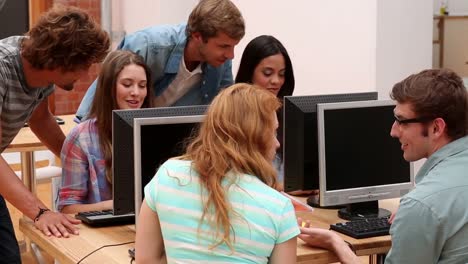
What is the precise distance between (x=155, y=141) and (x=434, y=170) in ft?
2.86

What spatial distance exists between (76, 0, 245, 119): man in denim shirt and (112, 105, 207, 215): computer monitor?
805 millimetres

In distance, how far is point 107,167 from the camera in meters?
3.01

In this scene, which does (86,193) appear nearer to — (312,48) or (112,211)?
(112,211)

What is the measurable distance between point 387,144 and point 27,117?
133 centimetres

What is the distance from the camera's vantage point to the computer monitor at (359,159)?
290 centimetres

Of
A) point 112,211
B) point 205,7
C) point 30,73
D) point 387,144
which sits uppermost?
point 205,7

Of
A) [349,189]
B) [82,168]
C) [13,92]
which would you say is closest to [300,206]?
[349,189]

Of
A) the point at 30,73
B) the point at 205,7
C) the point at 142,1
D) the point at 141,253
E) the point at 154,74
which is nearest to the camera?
the point at 141,253

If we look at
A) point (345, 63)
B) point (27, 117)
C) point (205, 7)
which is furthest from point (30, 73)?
point (345, 63)

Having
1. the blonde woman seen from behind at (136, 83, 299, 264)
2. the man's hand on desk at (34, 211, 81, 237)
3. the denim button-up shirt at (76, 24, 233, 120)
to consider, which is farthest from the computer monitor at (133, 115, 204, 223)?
the denim button-up shirt at (76, 24, 233, 120)

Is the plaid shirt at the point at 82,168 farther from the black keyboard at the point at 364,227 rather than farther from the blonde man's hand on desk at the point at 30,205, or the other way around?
the black keyboard at the point at 364,227

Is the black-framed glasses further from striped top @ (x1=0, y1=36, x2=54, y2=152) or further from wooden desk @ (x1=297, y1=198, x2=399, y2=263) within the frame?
striped top @ (x1=0, y1=36, x2=54, y2=152)

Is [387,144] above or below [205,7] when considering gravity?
below

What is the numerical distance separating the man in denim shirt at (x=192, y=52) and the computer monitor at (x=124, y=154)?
805mm
